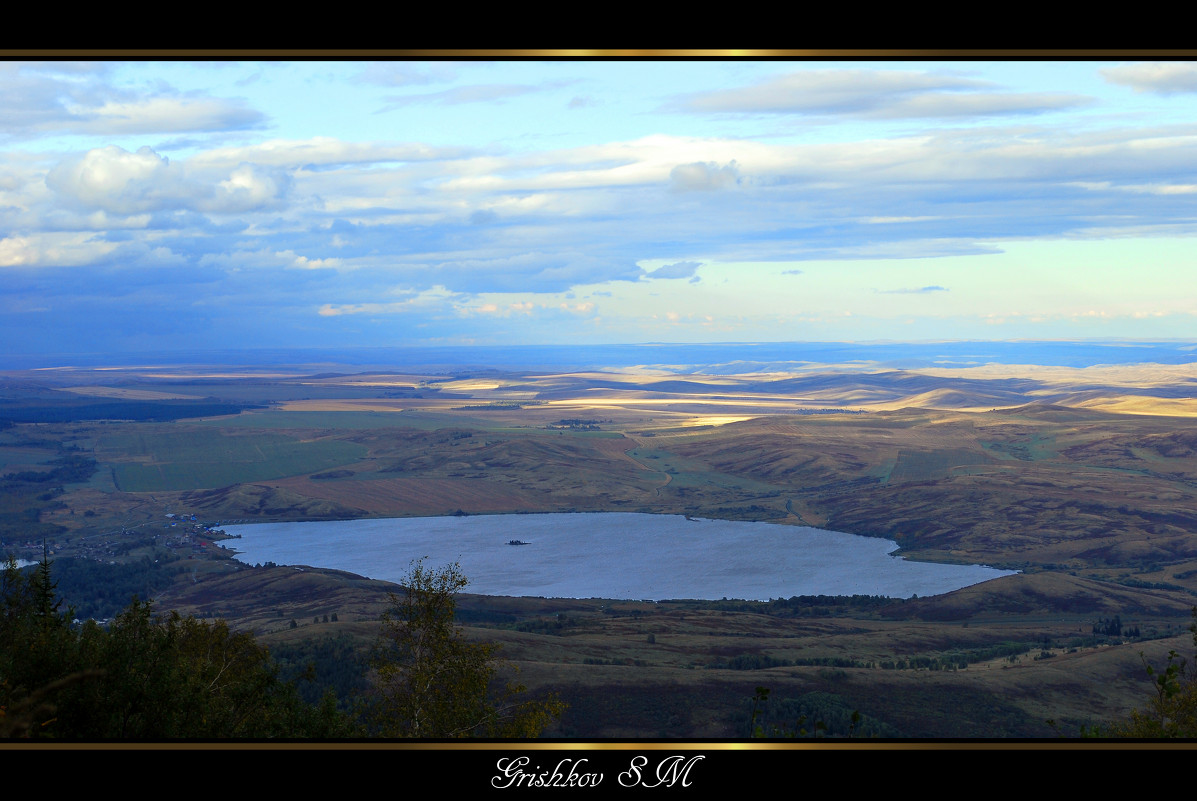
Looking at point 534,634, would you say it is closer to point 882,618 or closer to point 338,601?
point 338,601

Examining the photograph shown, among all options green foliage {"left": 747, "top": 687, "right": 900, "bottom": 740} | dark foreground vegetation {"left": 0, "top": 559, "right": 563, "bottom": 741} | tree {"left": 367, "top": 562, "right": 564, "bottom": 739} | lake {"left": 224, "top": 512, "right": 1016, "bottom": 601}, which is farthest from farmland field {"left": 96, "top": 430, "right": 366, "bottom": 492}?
tree {"left": 367, "top": 562, "right": 564, "bottom": 739}

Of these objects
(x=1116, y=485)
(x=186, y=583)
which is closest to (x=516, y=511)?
(x=186, y=583)

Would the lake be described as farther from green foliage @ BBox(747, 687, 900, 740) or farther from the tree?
the tree

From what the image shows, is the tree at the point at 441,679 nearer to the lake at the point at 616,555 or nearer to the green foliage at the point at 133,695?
the green foliage at the point at 133,695

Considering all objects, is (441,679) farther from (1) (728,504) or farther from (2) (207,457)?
(2) (207,457)

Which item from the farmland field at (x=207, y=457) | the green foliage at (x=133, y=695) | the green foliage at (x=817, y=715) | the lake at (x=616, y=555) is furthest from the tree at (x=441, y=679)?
the farmland field at (x=207, y=457)
